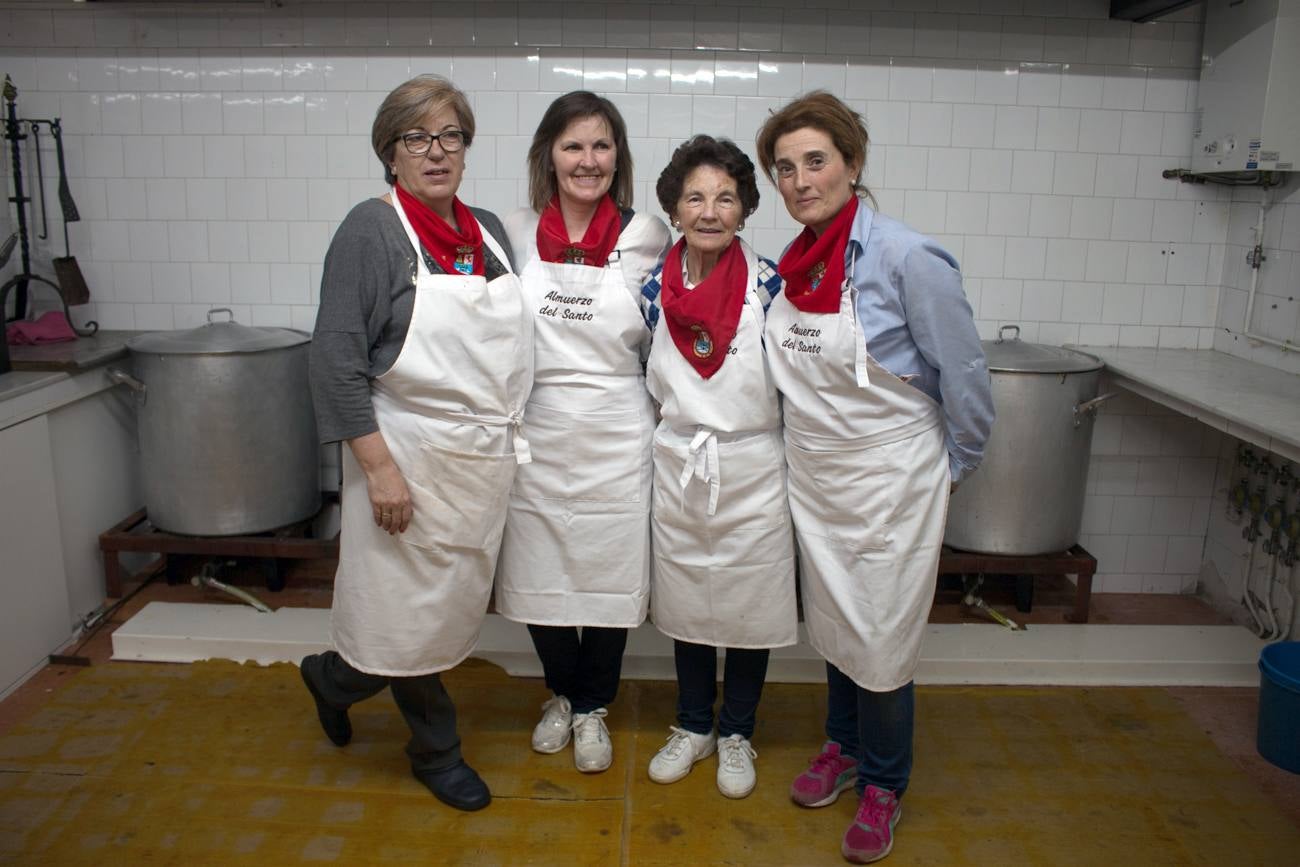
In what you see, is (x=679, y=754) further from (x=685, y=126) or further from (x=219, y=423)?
(x=685, y=126)

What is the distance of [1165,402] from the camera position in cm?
322

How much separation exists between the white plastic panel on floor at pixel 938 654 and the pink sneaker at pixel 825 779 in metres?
0.56

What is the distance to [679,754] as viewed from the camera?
266cm

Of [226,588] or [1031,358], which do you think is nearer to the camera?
[1031,358]

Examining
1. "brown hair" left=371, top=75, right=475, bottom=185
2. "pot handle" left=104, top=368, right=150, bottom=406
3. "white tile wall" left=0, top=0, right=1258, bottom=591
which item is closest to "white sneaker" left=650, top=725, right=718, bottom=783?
"brown hair" left=371, top=75, right=475, bottom=185

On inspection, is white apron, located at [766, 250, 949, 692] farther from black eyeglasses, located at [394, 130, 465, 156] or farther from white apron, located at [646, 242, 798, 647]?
black eyeglasses, located at [394, 130, 465, 156]

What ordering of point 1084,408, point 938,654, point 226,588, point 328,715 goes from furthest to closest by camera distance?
point 226,588 < point 1084,408 < point 938,654 < point 328,715

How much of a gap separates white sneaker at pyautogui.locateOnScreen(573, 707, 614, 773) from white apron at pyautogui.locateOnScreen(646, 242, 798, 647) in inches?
14.1

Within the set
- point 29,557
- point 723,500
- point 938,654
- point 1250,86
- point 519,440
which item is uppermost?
point 1250,86

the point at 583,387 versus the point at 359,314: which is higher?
the point at 359,314

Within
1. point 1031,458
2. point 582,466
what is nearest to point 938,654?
point 1031,458

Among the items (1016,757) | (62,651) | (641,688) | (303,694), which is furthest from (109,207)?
(1016,757)

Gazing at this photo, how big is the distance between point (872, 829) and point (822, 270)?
4.01 feet

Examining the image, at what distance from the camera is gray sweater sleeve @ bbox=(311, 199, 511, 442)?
2.15m
